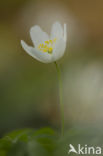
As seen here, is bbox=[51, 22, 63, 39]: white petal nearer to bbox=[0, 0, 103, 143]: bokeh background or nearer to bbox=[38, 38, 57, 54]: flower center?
bbox=[38, 38, 57, 54]: flower center

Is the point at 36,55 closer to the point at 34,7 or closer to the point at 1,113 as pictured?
the point at 1,113

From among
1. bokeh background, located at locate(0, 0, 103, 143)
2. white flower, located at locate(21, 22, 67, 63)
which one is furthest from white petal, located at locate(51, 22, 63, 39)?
bokeh background, located at locate(0, 0, 103, 143)

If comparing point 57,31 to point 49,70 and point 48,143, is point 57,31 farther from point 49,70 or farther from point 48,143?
point 49,70

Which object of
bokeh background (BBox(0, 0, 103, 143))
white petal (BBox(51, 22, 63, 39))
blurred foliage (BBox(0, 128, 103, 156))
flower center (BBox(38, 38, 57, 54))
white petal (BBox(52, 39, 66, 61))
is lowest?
blurred foliage (BBox(0, 128, 103, 156))

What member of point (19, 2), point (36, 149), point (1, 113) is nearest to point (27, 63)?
point (1, 113)

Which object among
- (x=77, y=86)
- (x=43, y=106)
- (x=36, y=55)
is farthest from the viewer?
(x=43, y=106)

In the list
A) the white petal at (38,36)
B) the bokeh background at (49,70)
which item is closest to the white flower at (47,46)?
the white petal at (38,36)
